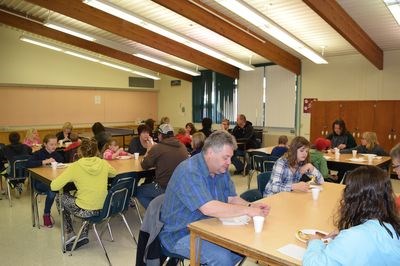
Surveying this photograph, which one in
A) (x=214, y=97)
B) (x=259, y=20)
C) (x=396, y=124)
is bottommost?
(x=396, y=124)

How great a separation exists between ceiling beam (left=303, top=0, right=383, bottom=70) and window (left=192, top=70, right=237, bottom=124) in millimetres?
4320

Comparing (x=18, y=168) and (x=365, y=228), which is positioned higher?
(x=365, y=228)

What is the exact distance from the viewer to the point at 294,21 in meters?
6.30

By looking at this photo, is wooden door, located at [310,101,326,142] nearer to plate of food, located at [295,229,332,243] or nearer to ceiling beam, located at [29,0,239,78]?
ceiling beam, located at [29,0,239,78]

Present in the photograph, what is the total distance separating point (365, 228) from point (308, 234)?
0.49 m

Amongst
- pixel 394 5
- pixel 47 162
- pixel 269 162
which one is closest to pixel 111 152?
pixel 47 162

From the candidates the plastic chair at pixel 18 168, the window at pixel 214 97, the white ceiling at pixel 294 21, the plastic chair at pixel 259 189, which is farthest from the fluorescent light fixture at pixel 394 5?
the window at pixel 214 97

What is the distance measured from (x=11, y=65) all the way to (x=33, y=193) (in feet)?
22.4

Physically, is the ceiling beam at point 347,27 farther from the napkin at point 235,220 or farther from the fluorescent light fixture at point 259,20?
the napkin at point 235,220

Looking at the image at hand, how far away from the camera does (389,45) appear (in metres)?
7.34

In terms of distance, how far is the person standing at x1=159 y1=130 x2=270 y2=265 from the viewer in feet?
7.04

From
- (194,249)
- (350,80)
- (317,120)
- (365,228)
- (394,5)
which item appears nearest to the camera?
(365,228)

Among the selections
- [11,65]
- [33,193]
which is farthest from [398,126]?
[11,65]

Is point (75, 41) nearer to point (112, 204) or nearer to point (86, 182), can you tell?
point (86, 182)
